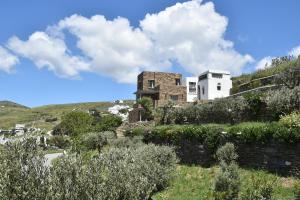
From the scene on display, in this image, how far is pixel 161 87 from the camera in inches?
2340

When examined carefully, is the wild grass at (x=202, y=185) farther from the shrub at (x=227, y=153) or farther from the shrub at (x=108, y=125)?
the shrub at (x=108, y=125)

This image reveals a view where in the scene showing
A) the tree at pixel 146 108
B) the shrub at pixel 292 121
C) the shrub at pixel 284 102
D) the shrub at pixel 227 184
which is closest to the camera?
the shrub at pixel 227 184

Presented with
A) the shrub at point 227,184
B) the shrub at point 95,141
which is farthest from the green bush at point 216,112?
the shrub at point 227,184

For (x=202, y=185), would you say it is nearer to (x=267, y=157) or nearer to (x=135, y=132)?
(x=267, y=157)

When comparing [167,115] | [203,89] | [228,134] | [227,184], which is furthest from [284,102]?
[203,89]

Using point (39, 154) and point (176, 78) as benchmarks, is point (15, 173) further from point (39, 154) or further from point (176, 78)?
point (176, 78)

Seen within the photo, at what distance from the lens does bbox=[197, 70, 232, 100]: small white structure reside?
53.0 m

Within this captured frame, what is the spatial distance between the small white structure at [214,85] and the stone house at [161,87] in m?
4.22

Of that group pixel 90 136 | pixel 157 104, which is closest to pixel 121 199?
pixel 90 136

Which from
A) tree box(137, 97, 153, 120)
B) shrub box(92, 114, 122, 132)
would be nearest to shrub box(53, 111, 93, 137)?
shrub box(92, 114, 122, 132)

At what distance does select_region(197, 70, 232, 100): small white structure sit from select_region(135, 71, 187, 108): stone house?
4.22 m

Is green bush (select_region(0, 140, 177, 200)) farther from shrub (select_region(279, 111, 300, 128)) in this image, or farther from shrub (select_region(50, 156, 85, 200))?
shrub (select_region(279, 111, 300, 128))

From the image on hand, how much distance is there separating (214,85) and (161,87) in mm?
8988

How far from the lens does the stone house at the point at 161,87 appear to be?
195 feet
